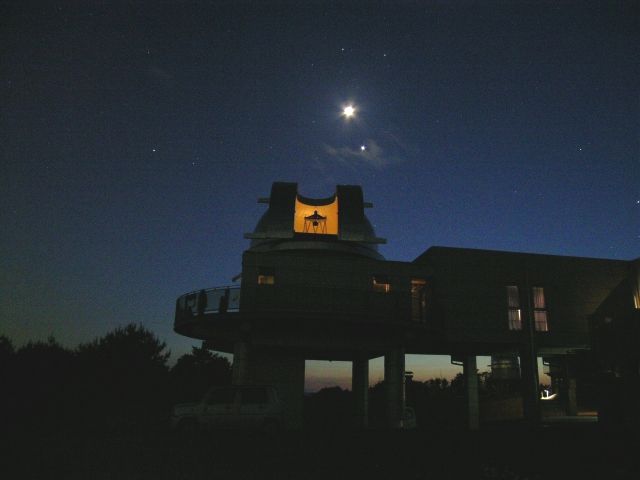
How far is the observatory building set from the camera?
2050 centimetres

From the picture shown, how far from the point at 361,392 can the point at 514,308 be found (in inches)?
Answer: 386

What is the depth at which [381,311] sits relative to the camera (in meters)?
20.5

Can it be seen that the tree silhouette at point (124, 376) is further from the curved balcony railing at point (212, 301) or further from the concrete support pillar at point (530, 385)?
the concrete support pillar at point (530, 385)

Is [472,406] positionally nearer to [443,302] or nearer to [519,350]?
[519,350]

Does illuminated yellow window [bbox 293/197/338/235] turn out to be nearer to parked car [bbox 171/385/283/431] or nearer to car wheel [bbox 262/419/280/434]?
parked car [bbox 171/385/283/431]

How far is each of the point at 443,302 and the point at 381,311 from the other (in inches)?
207

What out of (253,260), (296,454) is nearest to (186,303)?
(253,260)

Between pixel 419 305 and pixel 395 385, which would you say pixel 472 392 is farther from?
pixel 419 305

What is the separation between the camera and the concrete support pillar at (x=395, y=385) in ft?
71.5

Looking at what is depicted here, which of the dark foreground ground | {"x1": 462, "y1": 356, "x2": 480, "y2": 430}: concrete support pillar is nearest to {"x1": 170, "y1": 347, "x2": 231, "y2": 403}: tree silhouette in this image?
{"x1": 462, "y1": 356, "x2": 480, "y2": 430}: concrete support pillar

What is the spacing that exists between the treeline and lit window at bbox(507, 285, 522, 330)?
1830 cm

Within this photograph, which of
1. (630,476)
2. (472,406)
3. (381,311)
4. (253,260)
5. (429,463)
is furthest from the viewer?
(472,406)

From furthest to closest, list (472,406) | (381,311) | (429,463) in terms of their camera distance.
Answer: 1. (472,406)
2. (381,311)
3. (429,463)

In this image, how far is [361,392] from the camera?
29.4m
